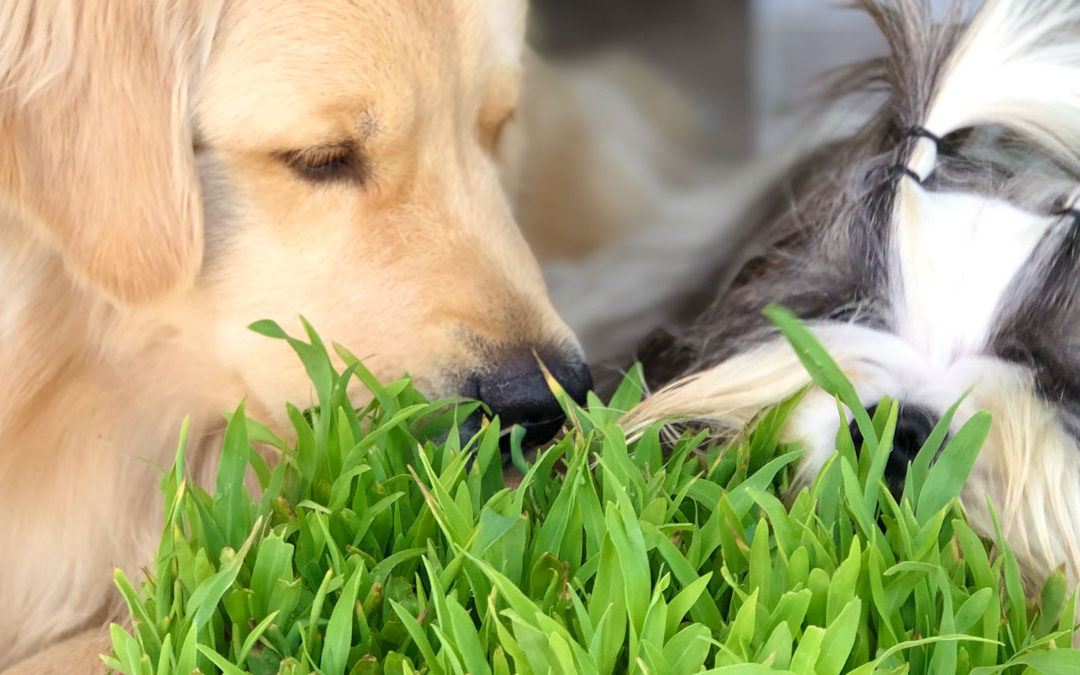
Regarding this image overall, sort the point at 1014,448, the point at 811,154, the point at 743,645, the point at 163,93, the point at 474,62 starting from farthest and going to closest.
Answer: the point at 811,154, the point at 474,62, the point at 163,93, the point at 1014,448, the point at 743,645

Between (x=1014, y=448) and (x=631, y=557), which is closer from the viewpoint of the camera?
(x=631, y=557)

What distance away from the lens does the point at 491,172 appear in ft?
3.02

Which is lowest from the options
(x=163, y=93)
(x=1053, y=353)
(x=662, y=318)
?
(x=662, y=318)

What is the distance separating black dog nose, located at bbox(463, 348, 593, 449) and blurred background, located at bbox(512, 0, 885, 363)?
0.43 m

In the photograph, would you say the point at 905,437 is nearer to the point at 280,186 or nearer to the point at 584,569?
the point at 584,569

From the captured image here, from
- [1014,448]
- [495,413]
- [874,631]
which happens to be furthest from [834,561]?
[495,413]

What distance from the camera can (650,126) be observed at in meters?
1.62

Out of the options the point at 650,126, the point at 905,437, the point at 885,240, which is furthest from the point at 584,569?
the point at 650,126

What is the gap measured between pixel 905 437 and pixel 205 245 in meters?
0.50

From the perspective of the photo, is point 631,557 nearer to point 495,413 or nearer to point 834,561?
point 834,561

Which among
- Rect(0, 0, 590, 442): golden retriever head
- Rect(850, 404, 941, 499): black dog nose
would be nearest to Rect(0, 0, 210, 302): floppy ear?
Rect(0, 0, 590, 442): golden retriever head

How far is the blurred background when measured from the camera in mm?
1344

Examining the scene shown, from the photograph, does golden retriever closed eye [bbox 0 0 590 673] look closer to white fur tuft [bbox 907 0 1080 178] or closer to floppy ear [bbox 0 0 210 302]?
floppy ear [bbox 0 0 210 302]

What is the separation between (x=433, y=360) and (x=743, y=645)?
369 millimetres
